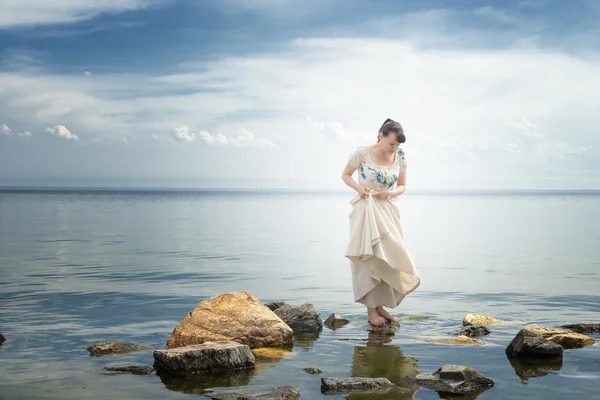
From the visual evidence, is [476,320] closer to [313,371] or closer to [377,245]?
[377,245]

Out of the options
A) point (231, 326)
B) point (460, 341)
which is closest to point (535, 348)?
point (460, 341)

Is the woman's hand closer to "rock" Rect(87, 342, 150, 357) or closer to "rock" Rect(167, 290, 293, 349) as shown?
"rock" Rect(167, 290, 293, 349)

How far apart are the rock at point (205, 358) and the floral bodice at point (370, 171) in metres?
3.70

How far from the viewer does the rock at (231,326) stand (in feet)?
31.2

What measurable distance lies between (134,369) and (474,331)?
192 inches

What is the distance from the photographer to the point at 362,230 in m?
10.9

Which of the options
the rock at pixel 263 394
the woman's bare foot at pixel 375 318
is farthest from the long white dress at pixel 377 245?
the rock at pixel 263 394

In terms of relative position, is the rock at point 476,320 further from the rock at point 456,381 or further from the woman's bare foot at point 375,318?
the rock at point 456,381

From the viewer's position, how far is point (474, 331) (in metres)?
10.4

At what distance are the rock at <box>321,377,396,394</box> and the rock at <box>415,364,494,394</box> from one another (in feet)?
1.27

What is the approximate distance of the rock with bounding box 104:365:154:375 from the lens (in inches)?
313

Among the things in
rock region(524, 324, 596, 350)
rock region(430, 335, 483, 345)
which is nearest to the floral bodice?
rock region(430, 335, 483, 345)

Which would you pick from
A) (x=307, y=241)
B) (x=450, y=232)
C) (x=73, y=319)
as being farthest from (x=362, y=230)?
(x=450, y=232)

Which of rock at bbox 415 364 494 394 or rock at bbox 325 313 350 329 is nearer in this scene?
rock at bbox 415 364 494 394
